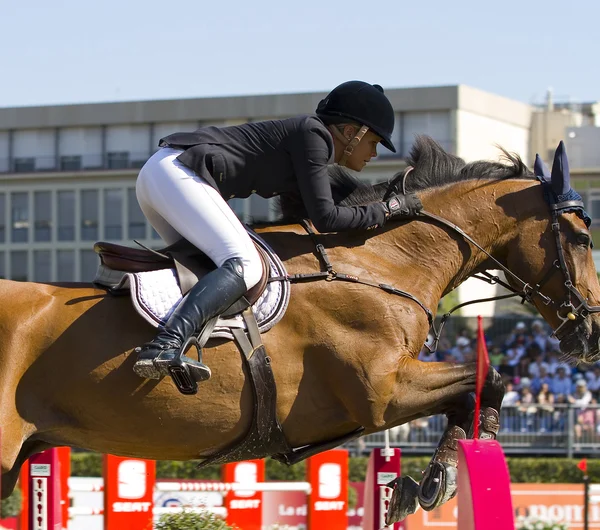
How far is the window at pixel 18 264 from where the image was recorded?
4175 centimetres

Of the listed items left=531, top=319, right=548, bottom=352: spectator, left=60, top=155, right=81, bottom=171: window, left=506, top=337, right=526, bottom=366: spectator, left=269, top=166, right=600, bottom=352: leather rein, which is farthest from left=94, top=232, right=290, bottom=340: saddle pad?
left=60, top=155, right=81, bottom=171: window

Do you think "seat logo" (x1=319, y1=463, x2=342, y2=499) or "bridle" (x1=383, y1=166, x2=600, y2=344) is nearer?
"bridle" (x1=383, y1=166, x2=600, y2=344)

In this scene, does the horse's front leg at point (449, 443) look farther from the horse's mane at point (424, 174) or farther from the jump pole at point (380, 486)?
the horse's mane at point (424, 174)

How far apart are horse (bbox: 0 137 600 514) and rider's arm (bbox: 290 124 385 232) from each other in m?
0.24

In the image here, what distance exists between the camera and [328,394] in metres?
4.82

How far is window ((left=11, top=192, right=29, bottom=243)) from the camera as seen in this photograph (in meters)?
42.1

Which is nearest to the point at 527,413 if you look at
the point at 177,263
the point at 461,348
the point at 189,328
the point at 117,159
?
the point at 461,348

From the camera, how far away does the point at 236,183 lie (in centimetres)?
488

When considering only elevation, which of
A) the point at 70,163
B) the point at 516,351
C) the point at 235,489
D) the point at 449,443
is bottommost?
the point at 235,489

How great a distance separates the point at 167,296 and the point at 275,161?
80 centimetres

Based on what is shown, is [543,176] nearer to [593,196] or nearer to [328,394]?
[328,394]

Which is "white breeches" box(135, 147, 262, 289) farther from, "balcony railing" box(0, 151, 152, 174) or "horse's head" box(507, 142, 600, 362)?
"balcony railing" box(0, 151, 152, 174)

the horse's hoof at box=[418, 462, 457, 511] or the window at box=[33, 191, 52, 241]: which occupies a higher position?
the window at box=[33, 191, 52, 241]

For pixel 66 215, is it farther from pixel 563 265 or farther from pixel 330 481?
pixel 563 265
